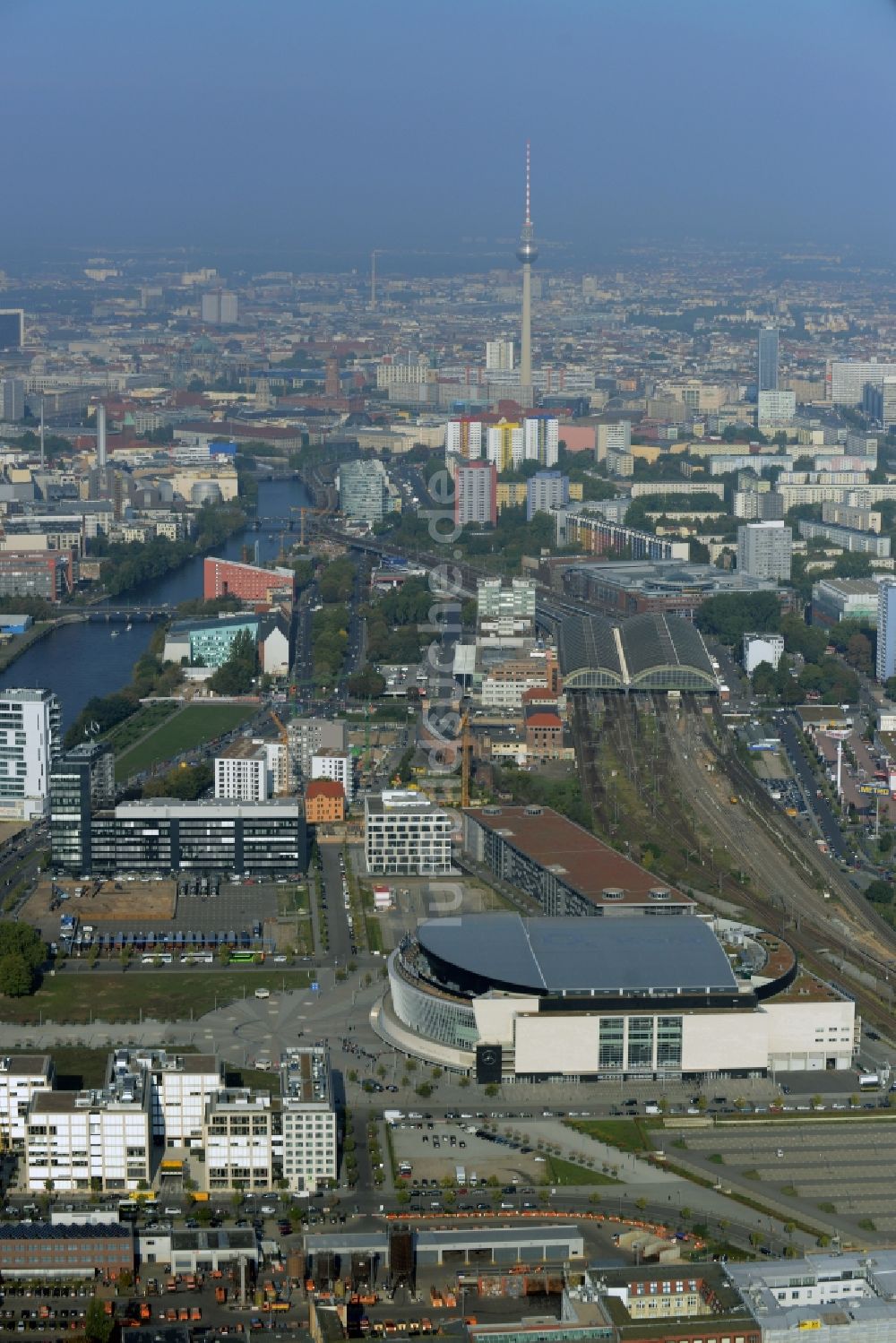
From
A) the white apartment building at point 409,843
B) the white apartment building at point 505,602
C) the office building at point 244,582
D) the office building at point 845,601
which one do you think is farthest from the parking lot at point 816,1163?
the office building at point 244,582

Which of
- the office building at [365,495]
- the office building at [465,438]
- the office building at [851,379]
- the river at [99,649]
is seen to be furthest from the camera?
the office building at [851,379]

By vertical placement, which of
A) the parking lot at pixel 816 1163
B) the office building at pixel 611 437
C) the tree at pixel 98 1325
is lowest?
the parking lot at pixel 816 1163

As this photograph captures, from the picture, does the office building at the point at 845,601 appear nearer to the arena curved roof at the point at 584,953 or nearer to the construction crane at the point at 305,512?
the construction crane at the point at 305,512

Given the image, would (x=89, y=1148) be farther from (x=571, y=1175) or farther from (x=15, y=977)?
(x=15, y=977)

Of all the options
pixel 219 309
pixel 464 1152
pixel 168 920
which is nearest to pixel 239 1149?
pixel 464 1152

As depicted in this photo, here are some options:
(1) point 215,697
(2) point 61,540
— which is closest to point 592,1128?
(1) point 215,697

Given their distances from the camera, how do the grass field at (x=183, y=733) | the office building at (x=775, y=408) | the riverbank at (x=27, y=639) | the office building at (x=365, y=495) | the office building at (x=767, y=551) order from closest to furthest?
1. the grass field at (x=183, y=733)
2. the riverbank at (x=27, y=639)
3. the office building at (x=767, y=551)
4. the office building at (x=365, y=495)
5. the office building at (x=775, y=408)

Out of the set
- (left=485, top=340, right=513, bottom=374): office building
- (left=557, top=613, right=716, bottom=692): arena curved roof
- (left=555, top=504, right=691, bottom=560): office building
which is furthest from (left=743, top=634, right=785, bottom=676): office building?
(left=485, top=340, right=513, bottom=374): office building
